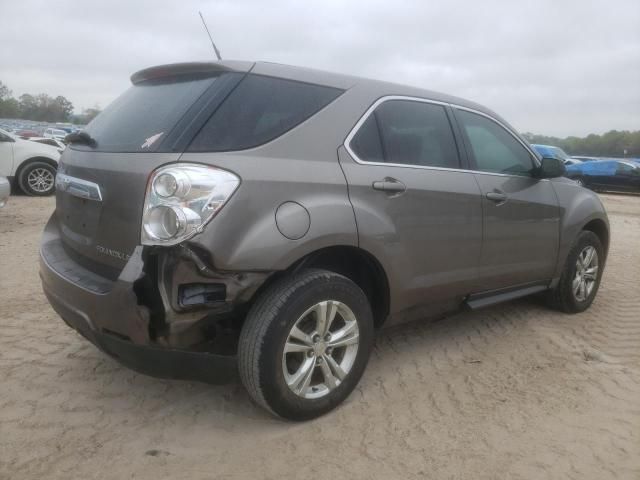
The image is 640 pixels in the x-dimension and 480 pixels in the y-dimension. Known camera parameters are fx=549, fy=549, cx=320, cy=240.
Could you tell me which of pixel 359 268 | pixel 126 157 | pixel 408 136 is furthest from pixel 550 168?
pixel 126 157

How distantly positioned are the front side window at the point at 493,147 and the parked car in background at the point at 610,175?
17.9m

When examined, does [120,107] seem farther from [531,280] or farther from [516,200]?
[531,280]

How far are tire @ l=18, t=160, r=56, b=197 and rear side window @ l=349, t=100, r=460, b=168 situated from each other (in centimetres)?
987

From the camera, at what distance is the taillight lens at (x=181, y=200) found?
2.26m

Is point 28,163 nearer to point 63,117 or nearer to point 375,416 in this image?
point 375,416

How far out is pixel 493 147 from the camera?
3.79 metres

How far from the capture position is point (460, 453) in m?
2.53

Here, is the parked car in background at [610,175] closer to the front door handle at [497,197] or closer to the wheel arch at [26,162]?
the wheel arch at [26,162]

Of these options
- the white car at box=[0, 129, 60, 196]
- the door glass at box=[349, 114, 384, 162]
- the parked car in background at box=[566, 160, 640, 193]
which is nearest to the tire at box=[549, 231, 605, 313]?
the door glass at box=[349, 114, 384, 162]

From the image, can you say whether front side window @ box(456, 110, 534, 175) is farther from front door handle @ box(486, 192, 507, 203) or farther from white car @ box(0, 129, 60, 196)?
white car @ box(0, 129, 60, 196)

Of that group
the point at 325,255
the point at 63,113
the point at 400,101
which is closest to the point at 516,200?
the point at 400,101

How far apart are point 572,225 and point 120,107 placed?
3.37 m

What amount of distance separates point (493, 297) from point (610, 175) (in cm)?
1915

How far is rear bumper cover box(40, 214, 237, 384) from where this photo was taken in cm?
230
